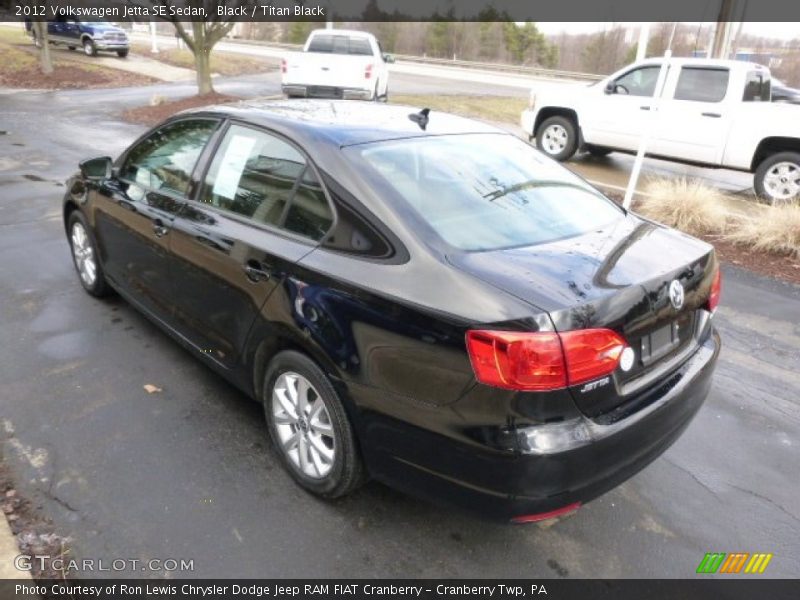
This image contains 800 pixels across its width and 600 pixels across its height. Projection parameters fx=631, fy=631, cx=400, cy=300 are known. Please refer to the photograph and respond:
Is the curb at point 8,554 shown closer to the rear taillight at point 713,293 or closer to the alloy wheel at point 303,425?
the alloy wheel at point 303,425

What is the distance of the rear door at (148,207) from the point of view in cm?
356

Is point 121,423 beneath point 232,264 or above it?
beneath

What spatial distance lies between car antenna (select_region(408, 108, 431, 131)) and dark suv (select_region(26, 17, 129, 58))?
89.2 ft

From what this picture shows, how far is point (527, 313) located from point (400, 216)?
2.31 ft

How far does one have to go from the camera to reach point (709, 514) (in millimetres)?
2879

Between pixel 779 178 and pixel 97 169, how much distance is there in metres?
8.80

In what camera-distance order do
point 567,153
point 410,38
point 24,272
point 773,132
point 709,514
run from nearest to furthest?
point 709,514 → point 24,272 → point 773,132 → point 567,153 → point 410,38

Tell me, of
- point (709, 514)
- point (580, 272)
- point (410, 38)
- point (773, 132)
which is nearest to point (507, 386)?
point (580, 272)

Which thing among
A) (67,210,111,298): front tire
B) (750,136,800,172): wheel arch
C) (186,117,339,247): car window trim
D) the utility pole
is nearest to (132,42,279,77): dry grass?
the utility pole

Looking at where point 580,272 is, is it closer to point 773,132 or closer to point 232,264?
point 232,264

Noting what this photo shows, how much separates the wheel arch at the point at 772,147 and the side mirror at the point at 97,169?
8.71 m

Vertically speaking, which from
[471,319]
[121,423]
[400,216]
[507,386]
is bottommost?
[121,423]

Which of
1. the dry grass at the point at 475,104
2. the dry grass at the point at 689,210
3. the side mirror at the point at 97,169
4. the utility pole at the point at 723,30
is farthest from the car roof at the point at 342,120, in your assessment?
the utility pole at the point at 723,30

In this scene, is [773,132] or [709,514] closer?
[709,514]
